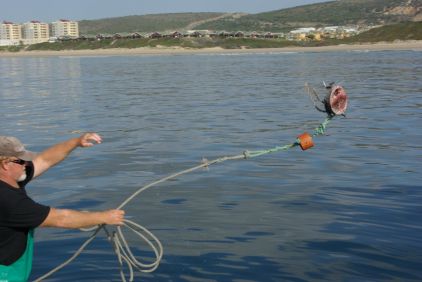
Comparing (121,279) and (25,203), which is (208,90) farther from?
(25,203)

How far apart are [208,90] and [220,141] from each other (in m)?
14.4

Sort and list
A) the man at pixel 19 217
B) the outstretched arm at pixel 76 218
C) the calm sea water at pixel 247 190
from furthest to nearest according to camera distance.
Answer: the calm sea water at pixel 247 190 → the outstretched arm at pixel 76 218 → the man at pixel 19 217

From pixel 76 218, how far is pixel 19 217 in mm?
433

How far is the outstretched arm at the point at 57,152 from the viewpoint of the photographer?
5.93 metres

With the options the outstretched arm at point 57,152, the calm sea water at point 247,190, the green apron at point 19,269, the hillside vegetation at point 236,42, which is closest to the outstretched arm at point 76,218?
the green apron at point 19,269

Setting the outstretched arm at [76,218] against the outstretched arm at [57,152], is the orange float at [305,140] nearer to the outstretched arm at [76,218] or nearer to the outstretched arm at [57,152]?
the outstretched arm at [57,152]

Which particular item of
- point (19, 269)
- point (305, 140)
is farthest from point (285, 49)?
point (19, 269)

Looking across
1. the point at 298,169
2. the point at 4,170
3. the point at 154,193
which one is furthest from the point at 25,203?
the point at 298,169

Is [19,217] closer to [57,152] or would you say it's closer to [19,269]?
[19,269]

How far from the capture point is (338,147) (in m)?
14.1

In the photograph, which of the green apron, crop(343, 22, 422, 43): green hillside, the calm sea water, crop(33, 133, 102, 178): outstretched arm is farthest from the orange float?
crop(343, 22, 422, 43): green hillside

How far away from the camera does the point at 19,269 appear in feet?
16.6

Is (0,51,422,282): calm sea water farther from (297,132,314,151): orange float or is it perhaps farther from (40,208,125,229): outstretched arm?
(40,208,125,229): outstretched arm

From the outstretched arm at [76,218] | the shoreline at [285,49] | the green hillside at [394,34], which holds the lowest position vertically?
the shoreline at [285,49]
